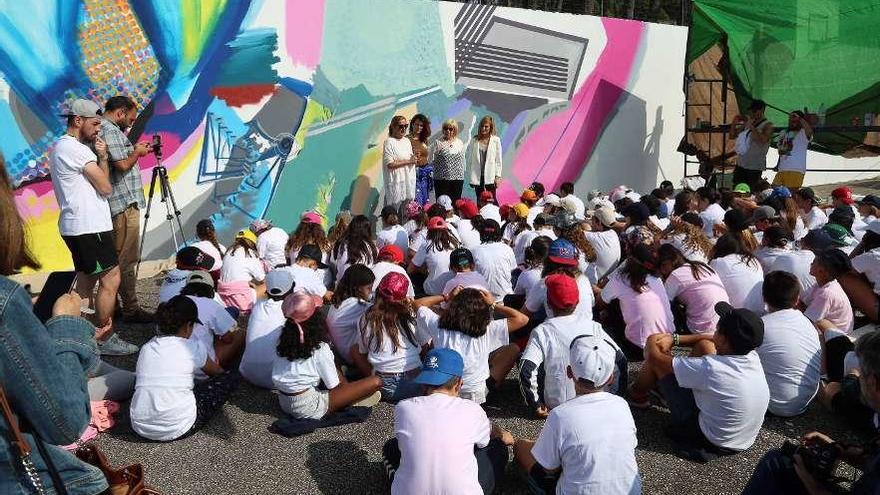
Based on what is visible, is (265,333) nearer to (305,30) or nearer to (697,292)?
(697,292)

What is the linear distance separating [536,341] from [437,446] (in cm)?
132

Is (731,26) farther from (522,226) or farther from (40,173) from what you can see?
(40,173)

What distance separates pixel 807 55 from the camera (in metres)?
11.2

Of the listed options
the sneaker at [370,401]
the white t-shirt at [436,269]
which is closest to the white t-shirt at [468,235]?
the white t-shirt at [436,269]

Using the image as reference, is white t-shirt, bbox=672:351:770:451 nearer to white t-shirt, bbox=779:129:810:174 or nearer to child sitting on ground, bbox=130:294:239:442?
child sitting on ground, bbox=130:294:239:442

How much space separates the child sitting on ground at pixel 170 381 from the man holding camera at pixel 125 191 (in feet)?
5.44

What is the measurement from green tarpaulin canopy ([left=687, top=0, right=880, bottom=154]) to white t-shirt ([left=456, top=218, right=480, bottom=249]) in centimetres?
668

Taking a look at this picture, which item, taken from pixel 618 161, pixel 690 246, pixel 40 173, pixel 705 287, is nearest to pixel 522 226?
pixel 690 246

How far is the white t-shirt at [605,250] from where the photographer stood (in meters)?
6.71

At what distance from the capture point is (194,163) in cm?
846

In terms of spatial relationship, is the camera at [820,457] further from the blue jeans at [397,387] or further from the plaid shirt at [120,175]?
the plaid shirt at [120,175]

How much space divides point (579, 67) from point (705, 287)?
7.67m

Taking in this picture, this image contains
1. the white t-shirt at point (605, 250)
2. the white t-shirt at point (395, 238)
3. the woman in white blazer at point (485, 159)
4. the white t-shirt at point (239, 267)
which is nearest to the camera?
the white t-shirt at point (239, 267)

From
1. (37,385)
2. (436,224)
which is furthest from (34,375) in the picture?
(436,224)
